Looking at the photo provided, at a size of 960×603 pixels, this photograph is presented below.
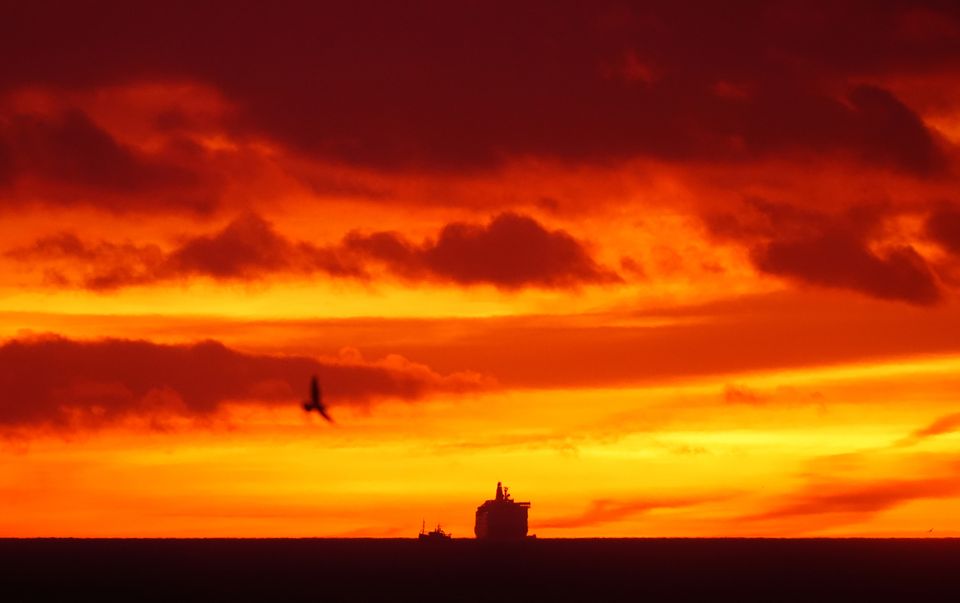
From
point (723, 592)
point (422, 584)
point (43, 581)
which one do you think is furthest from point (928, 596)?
point (43, 581)

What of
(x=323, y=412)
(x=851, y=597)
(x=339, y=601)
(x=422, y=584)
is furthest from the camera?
(x=422, y=584)

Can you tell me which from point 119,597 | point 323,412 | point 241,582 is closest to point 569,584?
point 241,582

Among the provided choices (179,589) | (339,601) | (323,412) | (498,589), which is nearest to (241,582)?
(179,589)

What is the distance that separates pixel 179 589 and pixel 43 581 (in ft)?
94.0

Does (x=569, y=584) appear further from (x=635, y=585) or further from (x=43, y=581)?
(x=43, y=581)

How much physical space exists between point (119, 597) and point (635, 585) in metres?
62.6

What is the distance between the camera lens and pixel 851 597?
166500mm

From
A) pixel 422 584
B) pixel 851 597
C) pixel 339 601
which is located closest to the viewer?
pixel 339 601

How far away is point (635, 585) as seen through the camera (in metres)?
194

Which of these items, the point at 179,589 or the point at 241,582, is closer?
the point at 179,589

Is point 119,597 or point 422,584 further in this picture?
point 422,584

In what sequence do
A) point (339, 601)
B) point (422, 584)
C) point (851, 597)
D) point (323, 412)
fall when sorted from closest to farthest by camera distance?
point (323, 412)
point (339, 601)
point (851, 597)
point (422, 584)

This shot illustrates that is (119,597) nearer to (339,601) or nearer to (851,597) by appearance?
(339,601)

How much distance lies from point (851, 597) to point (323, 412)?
107147mm
